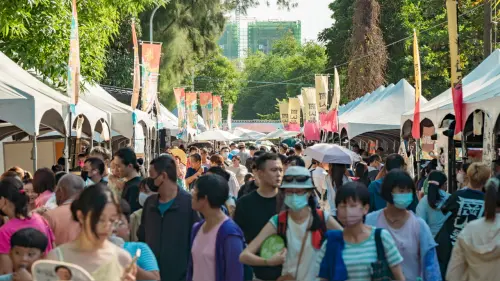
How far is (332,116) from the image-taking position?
97.2 feet

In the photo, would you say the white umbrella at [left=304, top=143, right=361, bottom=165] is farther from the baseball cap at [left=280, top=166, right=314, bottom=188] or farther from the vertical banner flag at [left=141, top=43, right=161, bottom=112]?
the vertical banner flag at [left=141, top=43, right=161, bottom=112]

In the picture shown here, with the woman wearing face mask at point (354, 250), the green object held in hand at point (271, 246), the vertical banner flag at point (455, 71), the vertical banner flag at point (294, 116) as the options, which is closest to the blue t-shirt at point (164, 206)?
the green object held in hand at point (271, 246)

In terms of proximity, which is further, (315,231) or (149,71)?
(149,71)

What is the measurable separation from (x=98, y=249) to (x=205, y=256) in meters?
1.80

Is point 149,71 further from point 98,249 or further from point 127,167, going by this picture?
point 98,249

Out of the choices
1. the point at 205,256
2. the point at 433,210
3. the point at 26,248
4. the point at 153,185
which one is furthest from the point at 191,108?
the point at 26,248

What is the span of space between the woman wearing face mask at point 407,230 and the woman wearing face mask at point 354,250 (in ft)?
3.08

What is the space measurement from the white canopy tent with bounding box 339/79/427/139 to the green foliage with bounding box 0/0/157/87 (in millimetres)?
6987

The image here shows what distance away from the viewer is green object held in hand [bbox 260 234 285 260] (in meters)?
5.81

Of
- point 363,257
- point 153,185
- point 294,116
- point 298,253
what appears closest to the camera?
point 363,257

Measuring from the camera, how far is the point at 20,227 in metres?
6.44

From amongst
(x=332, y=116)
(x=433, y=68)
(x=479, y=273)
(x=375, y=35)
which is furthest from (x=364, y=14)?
(x=479, y=273)

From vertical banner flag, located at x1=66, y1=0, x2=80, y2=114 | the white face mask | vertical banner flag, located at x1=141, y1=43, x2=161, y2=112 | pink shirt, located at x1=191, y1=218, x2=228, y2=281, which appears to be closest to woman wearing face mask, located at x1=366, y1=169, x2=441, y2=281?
pink shirt, located at x1=191, y1=218, x2=228, y2=281

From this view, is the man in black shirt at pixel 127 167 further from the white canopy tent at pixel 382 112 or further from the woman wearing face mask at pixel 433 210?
the white canopy tent at pixel 382 112
